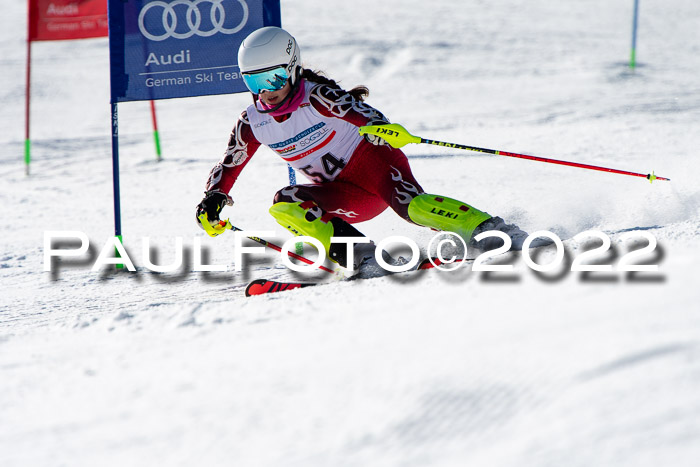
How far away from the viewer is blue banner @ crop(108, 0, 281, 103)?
15.9 feet

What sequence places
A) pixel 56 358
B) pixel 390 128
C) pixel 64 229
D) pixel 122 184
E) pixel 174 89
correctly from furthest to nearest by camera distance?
1. pixel 122 184
2. pixel 64 229
3. pixel 174 89
4. pixel 390 128
5. pixel 56 358

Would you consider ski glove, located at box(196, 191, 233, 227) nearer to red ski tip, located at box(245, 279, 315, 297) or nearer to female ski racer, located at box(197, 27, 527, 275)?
female ski racer, located at box(197, 27, 527, 275)

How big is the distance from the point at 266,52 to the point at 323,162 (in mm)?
767

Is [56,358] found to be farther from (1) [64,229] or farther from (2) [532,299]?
(1) [64,229]

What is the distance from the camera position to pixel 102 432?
2.17 metres

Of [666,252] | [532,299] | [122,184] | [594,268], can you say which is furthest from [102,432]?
[122,184]

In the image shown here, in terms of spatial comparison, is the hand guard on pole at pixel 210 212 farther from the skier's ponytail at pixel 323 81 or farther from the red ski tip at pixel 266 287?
the skier's ponytail at pixel 323 81

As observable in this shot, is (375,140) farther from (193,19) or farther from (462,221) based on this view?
(193,19)

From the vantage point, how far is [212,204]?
4.53 metres

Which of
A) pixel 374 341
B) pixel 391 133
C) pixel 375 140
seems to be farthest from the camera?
pixel 375 140

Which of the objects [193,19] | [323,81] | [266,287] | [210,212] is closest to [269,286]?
[266,287]

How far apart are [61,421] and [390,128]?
2356mm

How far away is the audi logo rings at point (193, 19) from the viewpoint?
4.88 m

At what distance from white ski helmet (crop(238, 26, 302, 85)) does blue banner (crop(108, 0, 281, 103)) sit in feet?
3.06
